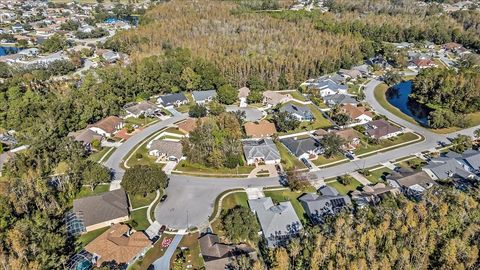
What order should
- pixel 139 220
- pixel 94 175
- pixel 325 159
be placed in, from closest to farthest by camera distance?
1. pixel 139 220
2. pixel 94 175
3. pixel 325 159

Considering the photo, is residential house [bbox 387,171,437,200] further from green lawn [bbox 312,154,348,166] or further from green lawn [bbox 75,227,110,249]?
green lawn [bbox 75,227,110,249]

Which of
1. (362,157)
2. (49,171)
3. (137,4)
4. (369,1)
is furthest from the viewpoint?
(137,4)

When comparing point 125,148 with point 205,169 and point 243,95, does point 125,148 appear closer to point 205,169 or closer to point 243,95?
point 205,169

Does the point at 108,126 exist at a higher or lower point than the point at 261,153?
lower

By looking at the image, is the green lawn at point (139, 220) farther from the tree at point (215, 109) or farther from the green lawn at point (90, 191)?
the tree at point (215, 109)

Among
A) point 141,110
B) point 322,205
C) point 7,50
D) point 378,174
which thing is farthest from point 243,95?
point 7,50

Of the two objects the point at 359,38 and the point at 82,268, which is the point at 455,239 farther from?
the point at 359,38

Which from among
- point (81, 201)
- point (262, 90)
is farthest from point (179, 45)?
point (81, 201)
